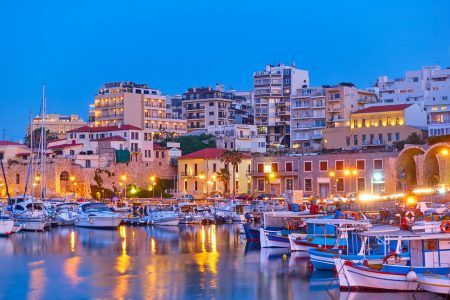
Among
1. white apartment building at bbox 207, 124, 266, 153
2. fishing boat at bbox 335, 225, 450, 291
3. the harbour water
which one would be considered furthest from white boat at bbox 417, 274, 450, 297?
white apartment building at bbox 207, 124, 266, 153

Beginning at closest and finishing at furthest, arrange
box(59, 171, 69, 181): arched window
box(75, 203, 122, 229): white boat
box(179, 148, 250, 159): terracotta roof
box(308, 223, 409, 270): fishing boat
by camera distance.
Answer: box(308, 223, 409, 270): fishing boat
box(75, 203, 122, 229): white boat
box(59, 171, 69, 181): arched window
box(179, 148, 250, 159): terracotta roof

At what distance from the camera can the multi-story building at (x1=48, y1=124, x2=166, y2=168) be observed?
83.6m

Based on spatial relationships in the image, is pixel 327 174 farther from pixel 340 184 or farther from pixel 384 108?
pixel 384 108

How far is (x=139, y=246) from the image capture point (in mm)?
46094

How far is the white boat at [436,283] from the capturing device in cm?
2419

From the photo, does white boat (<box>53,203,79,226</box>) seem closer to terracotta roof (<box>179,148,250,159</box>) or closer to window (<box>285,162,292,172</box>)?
terracotta roof (<box>179,148,250,159</box>)

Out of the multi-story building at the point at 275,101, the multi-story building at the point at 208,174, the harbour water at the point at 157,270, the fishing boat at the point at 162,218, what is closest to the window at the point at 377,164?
the multi-story building at the point at 208,174

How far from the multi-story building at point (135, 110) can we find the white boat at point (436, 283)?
263ft

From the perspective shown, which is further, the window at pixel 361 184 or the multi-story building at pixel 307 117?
the multi-story building at pixel 307 117

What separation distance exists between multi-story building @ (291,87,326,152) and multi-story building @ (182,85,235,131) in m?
16.8

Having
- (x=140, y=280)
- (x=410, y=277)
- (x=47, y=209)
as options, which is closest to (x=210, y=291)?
(x=140, y=280)

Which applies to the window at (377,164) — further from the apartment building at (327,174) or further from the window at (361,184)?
the window at (361,184)

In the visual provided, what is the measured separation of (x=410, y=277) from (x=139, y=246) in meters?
23.1

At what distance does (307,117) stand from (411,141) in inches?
891
